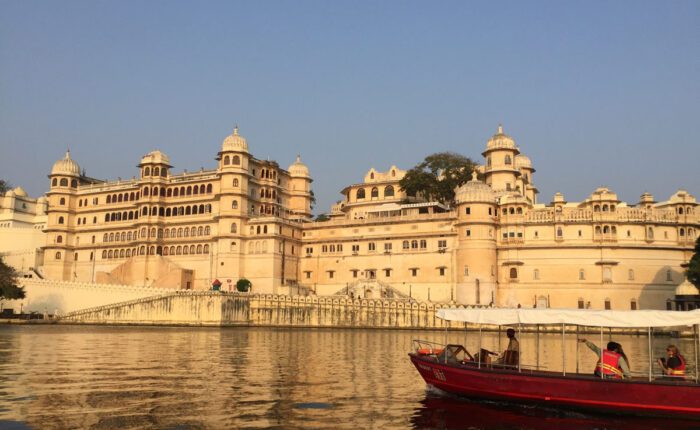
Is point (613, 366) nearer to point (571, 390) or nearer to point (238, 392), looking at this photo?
point (571, 390)

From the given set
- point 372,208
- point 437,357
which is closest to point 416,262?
point 372,208

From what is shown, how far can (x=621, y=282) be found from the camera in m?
59.6

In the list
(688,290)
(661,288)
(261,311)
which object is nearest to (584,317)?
(688,290)

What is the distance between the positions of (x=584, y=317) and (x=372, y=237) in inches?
1979

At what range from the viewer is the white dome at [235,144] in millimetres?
69062

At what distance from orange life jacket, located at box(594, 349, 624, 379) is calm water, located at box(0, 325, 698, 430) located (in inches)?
47.8

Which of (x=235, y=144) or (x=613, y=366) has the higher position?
(x=235, y=144)

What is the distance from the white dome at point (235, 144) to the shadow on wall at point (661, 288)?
42.5 meters

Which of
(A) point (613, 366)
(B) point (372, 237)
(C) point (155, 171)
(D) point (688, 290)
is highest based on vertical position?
(C) point (155, 171)

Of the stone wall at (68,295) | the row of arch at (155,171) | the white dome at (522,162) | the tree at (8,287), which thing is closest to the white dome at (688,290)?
the white dome at (522,162)

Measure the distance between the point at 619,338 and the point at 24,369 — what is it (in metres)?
42.1

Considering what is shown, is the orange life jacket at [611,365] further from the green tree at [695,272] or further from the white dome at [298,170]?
the white dome at [298,170]

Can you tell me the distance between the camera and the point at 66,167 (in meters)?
80.1

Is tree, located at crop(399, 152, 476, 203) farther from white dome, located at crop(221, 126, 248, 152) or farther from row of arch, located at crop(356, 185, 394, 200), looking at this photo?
white dome, located at crop(221, 126, 248, 152)
